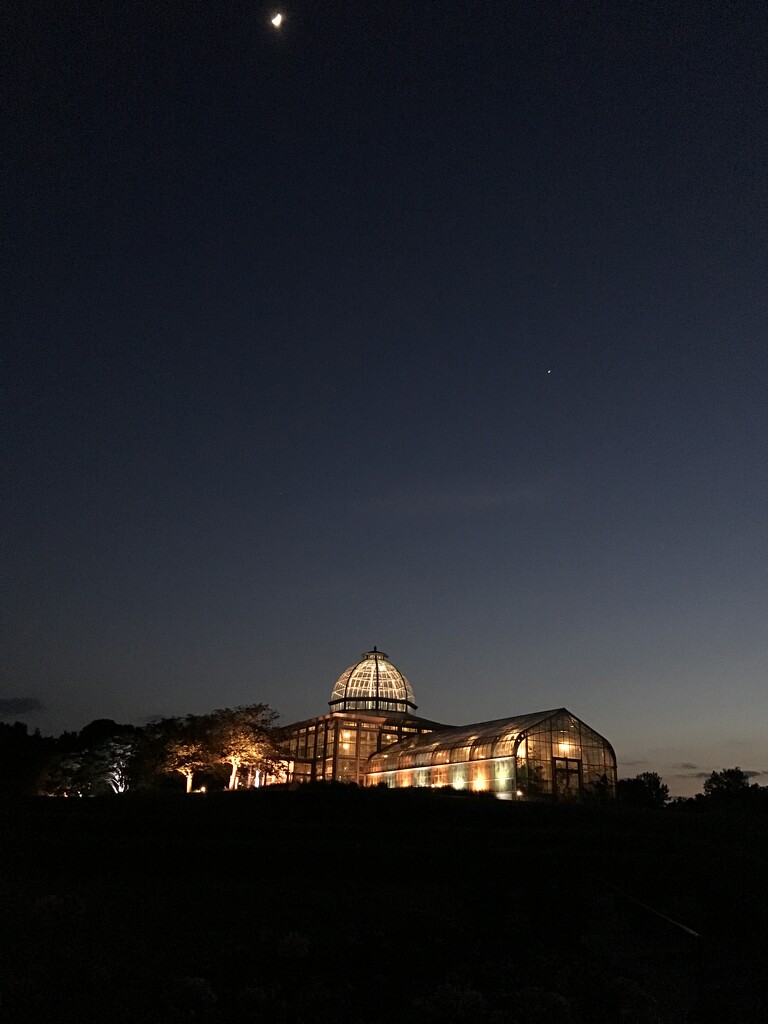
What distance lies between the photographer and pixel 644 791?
67.2m

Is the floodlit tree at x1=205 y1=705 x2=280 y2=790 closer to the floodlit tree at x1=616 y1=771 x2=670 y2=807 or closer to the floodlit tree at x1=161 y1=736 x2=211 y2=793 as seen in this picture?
the floodlit tree at x1=161 y1=736 x2=211 y2=793

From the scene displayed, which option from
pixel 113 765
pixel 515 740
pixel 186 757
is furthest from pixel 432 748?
pixel 113 765

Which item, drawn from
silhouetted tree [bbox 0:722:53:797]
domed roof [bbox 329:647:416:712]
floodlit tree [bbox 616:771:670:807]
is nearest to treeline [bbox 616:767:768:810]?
floodlit tree [bbox 616:771:670:807]

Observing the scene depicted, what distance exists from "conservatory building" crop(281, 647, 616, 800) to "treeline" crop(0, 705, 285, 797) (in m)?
3.25

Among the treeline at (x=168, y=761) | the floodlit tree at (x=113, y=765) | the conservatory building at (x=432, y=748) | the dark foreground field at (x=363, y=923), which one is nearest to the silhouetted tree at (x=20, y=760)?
the treeline at (x=168, y=761)

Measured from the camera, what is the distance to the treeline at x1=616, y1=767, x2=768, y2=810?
205 ft

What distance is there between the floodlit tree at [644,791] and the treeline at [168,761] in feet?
95.4

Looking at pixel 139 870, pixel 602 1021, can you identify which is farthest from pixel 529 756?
pixel 602 1021

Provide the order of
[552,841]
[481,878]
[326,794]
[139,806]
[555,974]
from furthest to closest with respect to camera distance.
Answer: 1. [326,794]
2. [139,806]
3. [552,841]
4. [481,878]
5. [555,974]

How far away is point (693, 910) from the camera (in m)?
23.5

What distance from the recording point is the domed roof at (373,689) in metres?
85.1

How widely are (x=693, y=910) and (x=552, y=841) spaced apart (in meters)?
10.1

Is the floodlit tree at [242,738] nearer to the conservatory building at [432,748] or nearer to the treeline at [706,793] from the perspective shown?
the conservatory building at [432,748]

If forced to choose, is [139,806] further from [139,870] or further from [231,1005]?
[231,1005]
